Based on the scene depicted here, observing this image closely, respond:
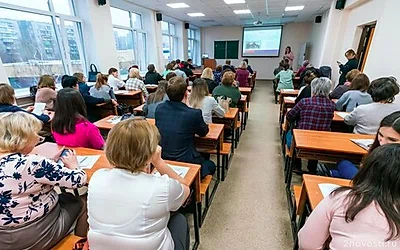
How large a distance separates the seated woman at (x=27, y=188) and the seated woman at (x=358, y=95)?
10.1 ft

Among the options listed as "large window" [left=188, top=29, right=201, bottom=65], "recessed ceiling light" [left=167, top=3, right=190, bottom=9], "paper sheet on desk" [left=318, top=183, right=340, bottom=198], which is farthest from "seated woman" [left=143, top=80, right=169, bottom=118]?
"large window" [left=188, top=29, right=201, bottom=65]

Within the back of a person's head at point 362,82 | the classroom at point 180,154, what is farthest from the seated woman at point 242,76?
the back of a person's head at point 362,82

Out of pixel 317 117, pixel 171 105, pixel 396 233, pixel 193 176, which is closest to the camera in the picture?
pixel 396 233

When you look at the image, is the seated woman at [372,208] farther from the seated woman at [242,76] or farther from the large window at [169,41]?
the large window at [169,41]

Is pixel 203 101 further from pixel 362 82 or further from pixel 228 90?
pixel 362 82

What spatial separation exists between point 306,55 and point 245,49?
3.20 metres

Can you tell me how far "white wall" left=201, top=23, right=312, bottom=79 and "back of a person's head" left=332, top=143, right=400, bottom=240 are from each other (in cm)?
1203

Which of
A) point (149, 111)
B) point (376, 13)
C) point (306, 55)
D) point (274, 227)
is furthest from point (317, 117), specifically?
point (306, 55)

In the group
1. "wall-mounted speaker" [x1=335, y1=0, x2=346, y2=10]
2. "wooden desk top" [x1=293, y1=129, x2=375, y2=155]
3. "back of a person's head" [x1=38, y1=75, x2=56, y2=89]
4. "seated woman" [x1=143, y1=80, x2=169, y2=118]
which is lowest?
"wooden desk top" [x1=293, y1=129, x2=375, y2=155]

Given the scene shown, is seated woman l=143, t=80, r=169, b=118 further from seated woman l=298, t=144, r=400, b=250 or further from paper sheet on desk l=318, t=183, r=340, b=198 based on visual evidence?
seated woman l=298, t=144, r=400, b=250

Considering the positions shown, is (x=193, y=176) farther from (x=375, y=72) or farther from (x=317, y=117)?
(x=375, y=72)

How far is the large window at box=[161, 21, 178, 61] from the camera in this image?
9.49m

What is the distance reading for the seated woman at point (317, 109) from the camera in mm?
2359

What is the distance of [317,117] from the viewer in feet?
7.88
